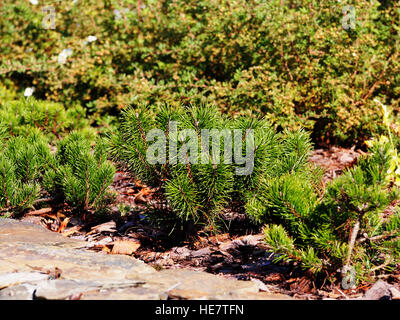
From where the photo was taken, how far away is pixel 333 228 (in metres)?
2.25

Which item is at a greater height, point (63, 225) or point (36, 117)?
point (36, 117)

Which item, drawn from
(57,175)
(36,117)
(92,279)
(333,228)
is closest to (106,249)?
(57,175)

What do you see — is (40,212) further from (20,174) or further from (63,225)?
(20,174)

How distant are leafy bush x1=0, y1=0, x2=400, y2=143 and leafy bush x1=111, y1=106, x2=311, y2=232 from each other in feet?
4.47

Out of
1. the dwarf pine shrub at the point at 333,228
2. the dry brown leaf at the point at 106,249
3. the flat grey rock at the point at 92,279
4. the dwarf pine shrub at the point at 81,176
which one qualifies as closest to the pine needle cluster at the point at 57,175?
the dwarf pine shrub at the point at 81,176

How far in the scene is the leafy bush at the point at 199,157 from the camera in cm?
257

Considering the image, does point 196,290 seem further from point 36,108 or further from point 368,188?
point 36,108

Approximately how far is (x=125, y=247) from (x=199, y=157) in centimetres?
78

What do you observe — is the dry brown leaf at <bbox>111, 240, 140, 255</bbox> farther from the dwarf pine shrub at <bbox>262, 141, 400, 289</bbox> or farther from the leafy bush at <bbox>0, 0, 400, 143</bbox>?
the leafy bush at <bbox>0, 0, 400, 143</bbox>

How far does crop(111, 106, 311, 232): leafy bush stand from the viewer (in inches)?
101

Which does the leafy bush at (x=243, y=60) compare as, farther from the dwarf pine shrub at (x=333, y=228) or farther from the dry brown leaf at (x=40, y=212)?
the dwarf pine shrub at (x=333, y=228)

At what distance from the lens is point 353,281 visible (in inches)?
90.0
